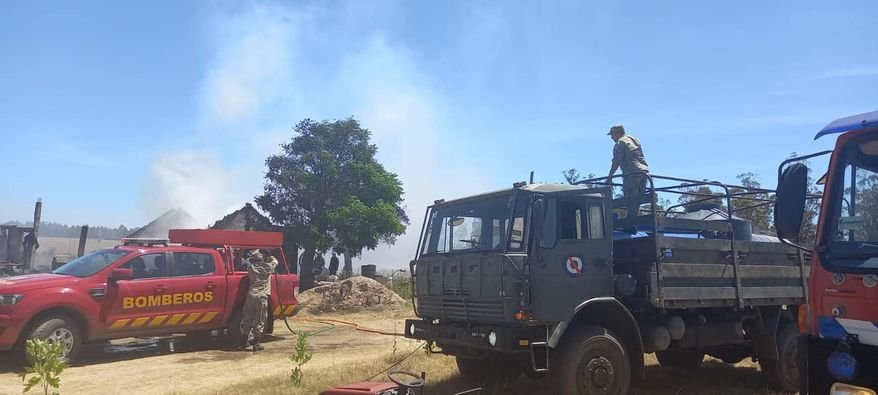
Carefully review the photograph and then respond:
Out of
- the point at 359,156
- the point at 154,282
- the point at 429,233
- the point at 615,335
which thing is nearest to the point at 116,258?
the point at 154,282

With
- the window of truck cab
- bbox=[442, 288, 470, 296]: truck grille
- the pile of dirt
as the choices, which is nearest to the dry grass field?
bbox=[442, 288, 470, 296]: truck grille

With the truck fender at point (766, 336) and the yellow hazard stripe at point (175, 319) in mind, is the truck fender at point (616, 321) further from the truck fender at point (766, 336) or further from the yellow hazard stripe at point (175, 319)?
the yellow hazard stripe at point (175, 319)

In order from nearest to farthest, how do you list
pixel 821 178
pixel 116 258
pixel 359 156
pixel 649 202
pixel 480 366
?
pixel 821 178 → pixel 649 202 → pixel 480 366 → pixel 116 258 → pixel 359 156

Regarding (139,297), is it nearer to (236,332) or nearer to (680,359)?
(236,332)

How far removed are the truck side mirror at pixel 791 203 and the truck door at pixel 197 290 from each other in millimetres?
8891

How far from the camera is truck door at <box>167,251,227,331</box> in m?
10.3

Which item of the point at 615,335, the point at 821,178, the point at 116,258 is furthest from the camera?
the point at 116,258

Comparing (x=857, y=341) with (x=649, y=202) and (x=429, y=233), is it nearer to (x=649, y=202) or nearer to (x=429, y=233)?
(x=649, y=202)

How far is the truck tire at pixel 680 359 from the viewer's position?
30.5ft

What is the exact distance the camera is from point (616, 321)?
7105 mm

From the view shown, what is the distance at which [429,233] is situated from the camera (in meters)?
7.90

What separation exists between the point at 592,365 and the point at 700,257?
2.03 metres

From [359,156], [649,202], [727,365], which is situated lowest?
[727,365]

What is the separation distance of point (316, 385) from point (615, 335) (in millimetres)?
3557
